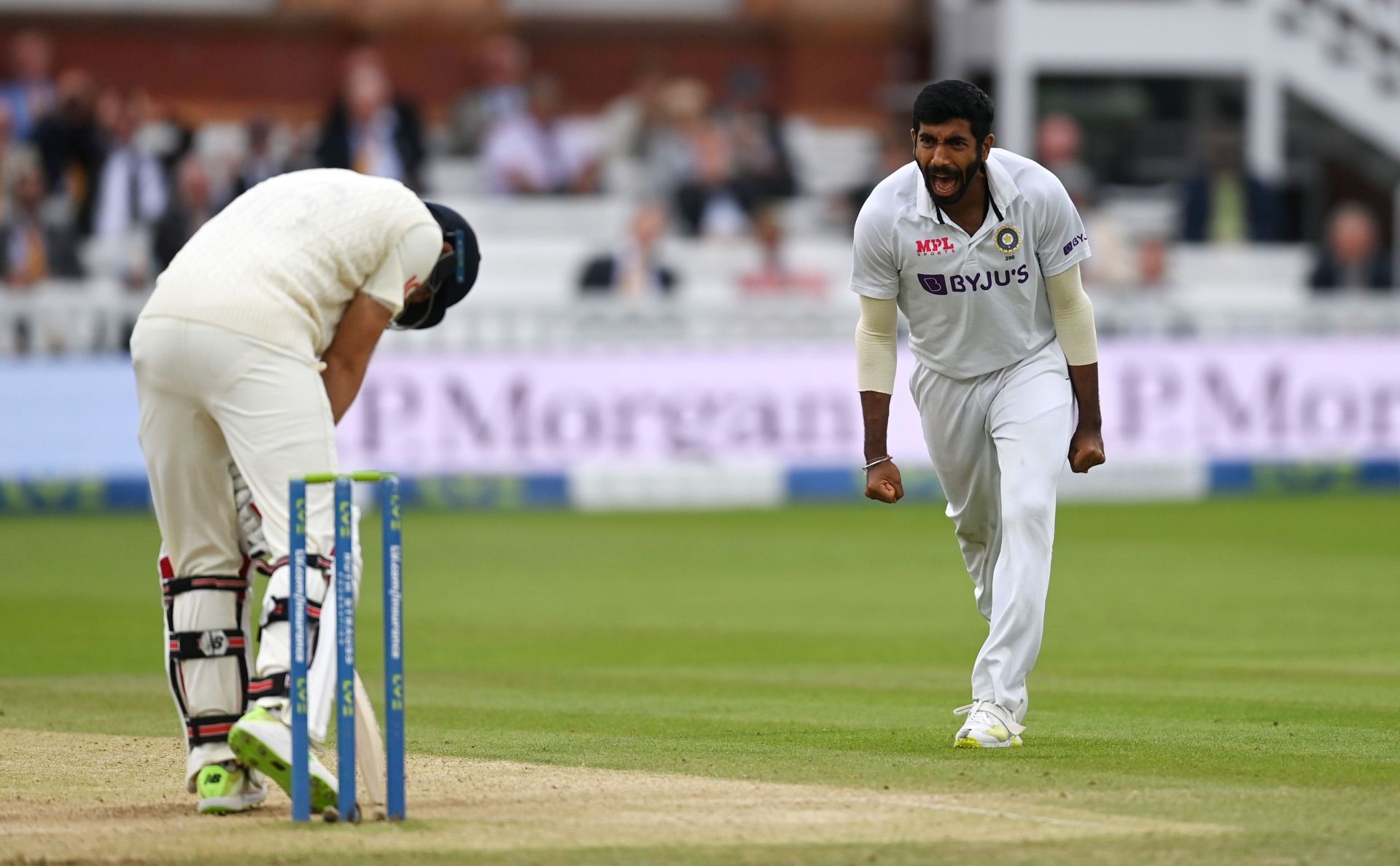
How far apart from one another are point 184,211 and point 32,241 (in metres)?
1.31

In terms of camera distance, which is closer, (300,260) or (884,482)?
(300,260)

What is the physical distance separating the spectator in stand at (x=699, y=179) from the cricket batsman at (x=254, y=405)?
16907mm


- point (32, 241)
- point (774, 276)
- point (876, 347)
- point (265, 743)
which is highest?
point (32, 241)

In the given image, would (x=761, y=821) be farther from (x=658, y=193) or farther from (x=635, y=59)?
(x=635, y=59)

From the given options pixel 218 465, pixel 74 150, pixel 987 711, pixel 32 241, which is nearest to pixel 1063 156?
pixel 74 150

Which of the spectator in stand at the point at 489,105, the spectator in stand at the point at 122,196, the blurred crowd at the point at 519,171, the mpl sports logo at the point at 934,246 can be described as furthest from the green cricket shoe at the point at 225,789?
the spectator in stand at the point at 489,105

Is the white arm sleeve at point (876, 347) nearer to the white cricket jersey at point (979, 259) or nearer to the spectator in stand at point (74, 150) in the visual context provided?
the white cricket jersey at point (979, 259)

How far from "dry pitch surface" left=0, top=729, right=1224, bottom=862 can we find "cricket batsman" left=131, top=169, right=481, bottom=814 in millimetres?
247

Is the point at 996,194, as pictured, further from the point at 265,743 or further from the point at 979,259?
the point at 265,743

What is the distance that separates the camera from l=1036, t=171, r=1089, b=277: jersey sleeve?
7750 millimetres

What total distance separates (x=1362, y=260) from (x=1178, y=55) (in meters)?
6.41

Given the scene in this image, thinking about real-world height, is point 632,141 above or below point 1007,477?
above

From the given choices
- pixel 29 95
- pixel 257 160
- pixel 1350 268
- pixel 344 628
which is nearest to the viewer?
pixel 344 628

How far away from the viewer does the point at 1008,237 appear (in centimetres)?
774
